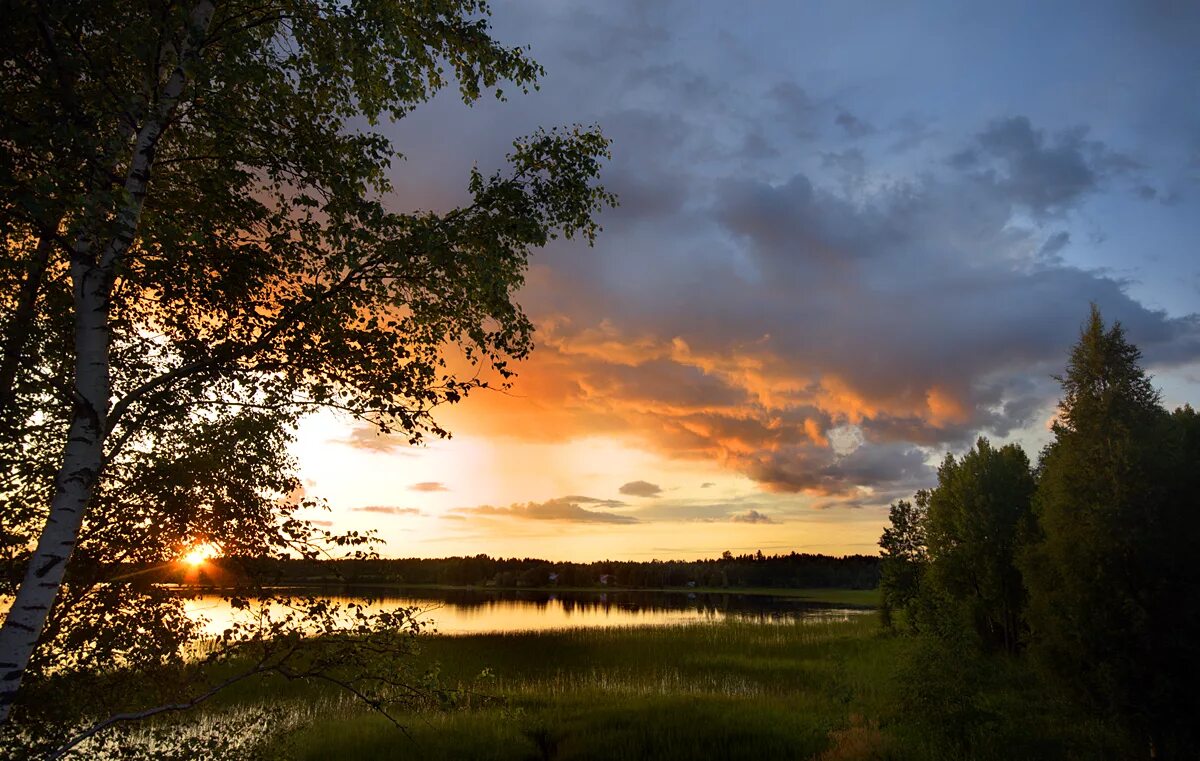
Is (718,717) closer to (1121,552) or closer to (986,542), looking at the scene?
(1121,552)

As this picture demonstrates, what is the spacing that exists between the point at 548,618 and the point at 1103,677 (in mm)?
66007

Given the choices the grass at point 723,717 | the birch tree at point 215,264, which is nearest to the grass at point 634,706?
the grass at point 723,717

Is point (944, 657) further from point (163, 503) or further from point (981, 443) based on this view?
point (981, 443)

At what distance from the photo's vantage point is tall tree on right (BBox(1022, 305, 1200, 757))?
19578mm

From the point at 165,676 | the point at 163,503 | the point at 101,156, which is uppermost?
the point at 101,156

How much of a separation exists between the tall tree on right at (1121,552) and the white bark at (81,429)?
25889 millimetres

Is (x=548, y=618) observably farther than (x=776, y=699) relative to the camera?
Yes

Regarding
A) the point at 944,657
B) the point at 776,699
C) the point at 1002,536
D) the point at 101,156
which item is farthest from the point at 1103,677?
the point at 101,156

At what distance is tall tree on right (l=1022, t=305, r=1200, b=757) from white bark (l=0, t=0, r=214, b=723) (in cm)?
2589

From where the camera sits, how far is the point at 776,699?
1163 inches

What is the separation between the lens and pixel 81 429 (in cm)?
660

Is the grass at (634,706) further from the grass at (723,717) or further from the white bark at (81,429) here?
the white bark at (81,429)

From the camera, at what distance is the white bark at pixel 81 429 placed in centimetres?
612

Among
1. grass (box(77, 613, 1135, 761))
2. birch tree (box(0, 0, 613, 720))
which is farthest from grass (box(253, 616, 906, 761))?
birch tree (box(0, 0, 613, 720))
